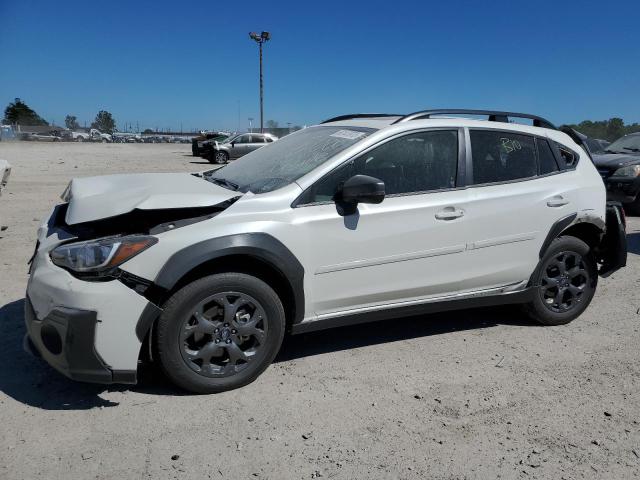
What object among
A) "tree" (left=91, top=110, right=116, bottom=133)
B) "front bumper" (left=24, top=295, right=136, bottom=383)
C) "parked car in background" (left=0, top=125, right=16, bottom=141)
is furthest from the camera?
"tree" (left=91, top=110, right=116, bottom=133)

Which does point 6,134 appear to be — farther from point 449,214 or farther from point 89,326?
point 449,214

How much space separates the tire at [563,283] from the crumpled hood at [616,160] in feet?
23.1

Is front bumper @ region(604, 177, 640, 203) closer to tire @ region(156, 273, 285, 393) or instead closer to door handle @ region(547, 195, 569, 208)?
door handle @ region(547, 195, 569, 208)

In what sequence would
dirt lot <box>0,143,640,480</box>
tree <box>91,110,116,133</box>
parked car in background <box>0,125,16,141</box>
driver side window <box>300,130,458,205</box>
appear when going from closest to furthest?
1. dirt lot <box>0,143,640,480</box>
2. driver side window <box>300,130,458,205</box>
3. parked car in background <box>0,125,16,141</box>
4. tree <box>91,110,116,133</box>

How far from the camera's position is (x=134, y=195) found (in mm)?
3447

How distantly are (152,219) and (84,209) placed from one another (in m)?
0.44

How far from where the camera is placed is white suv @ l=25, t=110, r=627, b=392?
3004 mm

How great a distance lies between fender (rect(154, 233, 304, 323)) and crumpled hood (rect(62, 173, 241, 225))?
30 centimetres

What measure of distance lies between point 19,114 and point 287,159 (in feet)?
378

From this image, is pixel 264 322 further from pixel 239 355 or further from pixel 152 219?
pixel 152 219

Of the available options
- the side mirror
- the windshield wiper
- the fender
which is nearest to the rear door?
the side mirror

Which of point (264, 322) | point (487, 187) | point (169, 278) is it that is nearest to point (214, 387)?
point (264, 322)

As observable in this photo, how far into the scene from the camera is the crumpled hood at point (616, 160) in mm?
10500

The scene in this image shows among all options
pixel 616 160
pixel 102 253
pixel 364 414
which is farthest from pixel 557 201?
pixel 616 160
